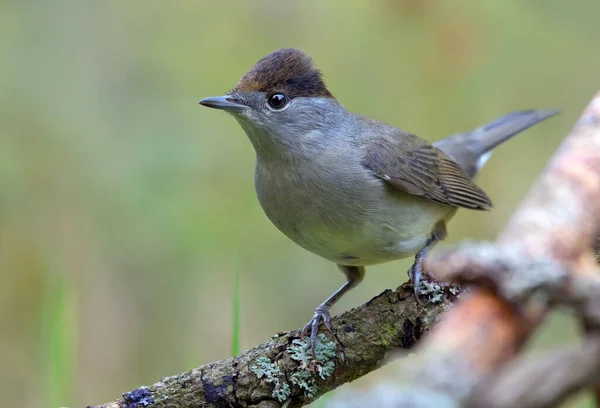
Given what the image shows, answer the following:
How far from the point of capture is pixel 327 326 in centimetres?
334

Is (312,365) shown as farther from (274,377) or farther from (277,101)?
(277,101)

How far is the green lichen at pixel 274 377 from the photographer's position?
2.99 meters

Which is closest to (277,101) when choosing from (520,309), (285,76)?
(285,76)

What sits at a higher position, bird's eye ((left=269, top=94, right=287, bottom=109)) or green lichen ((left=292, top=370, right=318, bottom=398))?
bird's eye ((left=269, top=94, right=287, bottom=109))

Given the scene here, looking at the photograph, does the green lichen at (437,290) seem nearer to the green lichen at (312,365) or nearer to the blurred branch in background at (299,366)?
the blurred branch in background at (299,366)

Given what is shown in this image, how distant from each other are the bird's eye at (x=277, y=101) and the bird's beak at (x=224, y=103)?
0.68 feet

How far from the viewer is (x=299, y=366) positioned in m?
3.08

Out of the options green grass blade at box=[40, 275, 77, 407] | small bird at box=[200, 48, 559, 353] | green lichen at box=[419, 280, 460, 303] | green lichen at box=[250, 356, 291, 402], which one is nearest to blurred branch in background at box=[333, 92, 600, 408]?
green lichen at box=[419, 280, 460, 303]

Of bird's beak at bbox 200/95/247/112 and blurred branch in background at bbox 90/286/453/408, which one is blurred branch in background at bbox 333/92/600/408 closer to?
blurred branch in background at bbox 90/286/453/408

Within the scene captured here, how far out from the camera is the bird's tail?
5852 mm

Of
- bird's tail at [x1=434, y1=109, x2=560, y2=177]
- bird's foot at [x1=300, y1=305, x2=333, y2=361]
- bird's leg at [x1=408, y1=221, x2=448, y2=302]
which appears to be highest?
bird's tail at [x1=434, y1=109, x2=560, y2=177]

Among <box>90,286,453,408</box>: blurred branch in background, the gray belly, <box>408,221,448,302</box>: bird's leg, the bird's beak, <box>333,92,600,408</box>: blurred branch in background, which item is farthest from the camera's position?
the bird's beak

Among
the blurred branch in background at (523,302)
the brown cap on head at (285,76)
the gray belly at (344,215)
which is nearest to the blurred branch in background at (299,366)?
the gray belly at (344,215)

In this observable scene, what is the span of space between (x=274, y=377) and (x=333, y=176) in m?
1.43
